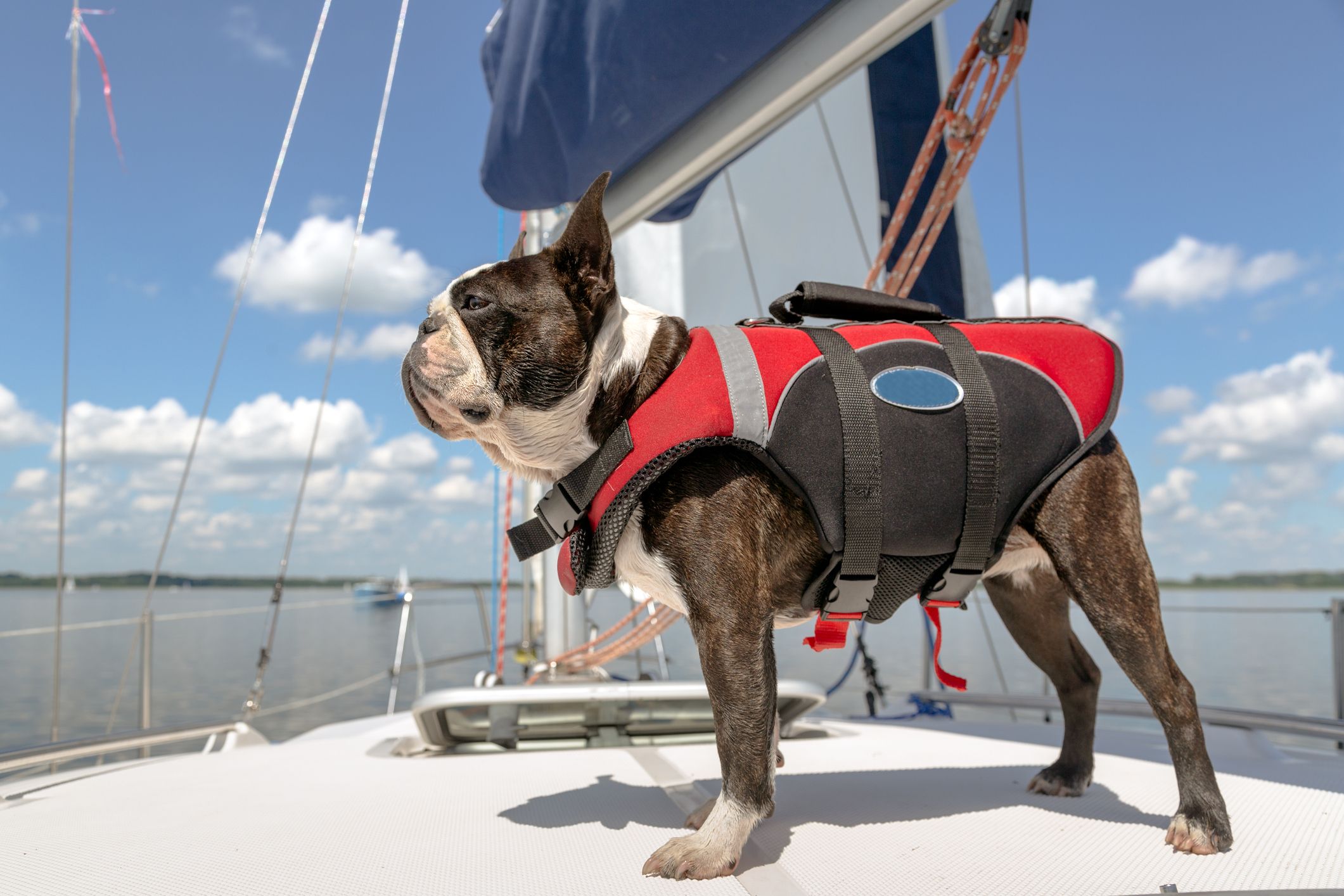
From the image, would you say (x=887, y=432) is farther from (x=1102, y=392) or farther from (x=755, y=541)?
(x=1102, y=392)

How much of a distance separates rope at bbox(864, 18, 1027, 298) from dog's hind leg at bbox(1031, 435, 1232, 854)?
1.13m

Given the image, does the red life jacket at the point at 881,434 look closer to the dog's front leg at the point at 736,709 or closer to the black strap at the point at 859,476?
Result: the black strap at the point at 859,476

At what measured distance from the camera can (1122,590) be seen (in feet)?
4.50

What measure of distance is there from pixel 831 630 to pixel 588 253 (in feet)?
2.66

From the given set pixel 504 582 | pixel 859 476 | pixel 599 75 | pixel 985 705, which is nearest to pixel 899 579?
pixel 859 476

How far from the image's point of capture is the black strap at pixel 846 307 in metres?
1.58

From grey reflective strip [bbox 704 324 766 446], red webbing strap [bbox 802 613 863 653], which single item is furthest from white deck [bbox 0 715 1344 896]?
grey reflective strip [bbox 704 324 766 446]

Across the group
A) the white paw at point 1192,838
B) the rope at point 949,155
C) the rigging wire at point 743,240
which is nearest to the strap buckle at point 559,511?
the white paw at point 1192,838

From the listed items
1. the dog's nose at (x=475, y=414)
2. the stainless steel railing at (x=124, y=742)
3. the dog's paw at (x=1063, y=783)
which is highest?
the dog's nose at (x=475, y=414)

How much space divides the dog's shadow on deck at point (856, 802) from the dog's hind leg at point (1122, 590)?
0.19 metres

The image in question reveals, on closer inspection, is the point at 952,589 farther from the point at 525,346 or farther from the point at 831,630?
the point at 525,346

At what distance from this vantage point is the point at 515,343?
133cm

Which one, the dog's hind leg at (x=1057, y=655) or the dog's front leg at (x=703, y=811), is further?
the dog's hind leg at (x=1057, y=655)

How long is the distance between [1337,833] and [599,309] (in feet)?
4.89
